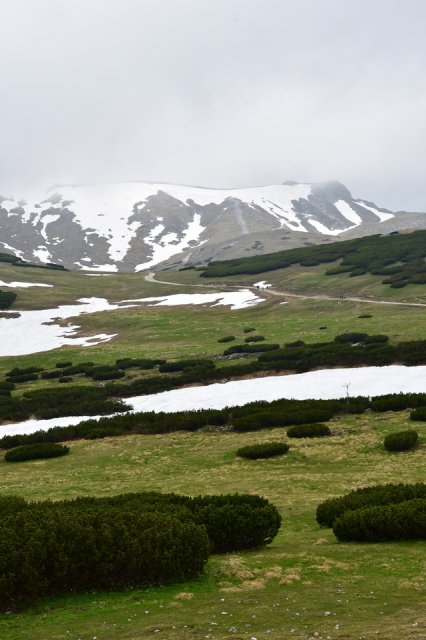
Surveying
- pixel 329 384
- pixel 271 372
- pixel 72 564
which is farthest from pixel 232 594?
pixel 271 372

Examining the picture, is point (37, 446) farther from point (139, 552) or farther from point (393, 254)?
point (393, 254)

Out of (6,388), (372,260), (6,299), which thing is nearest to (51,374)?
(6,388)

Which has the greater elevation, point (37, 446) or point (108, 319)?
point (108, 319)

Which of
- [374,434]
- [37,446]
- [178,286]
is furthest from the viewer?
[178,286]

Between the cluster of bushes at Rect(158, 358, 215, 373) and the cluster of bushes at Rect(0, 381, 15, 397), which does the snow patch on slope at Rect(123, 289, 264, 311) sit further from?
the cluster of bushes at Rect(0, 381, 15, 397)

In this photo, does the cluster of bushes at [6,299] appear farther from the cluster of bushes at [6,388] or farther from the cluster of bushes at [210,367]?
the cluster of bushes at [6,388]

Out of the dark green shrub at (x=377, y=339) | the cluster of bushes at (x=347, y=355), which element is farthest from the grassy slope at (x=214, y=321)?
the cluster of bushes at (x=347, y=355)

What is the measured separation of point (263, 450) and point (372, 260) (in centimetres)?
8056

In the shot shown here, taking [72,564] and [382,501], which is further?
[382,501]

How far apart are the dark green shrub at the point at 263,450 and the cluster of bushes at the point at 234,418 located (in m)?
4.50

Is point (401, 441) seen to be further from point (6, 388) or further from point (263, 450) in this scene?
point (6, 388)

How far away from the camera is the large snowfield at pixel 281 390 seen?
112 feet

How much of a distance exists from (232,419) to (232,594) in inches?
785

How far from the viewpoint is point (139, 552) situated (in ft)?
35.4
